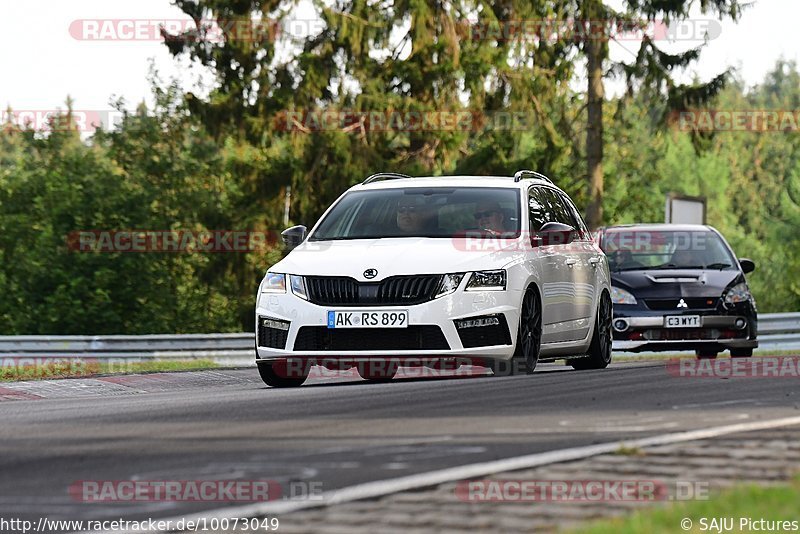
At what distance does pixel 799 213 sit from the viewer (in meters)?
85.3

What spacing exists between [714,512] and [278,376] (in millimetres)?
7978

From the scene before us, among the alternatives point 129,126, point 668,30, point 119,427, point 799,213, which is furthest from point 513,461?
point 799,213

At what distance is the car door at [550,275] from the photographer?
13406 mm

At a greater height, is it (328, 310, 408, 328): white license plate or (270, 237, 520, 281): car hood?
(270, 237, 520, 281): car hood

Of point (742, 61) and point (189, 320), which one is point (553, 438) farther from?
point (742, 61)

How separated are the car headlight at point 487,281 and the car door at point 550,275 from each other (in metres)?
0.66

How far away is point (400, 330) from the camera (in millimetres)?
12047

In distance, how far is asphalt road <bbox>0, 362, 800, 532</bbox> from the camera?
6898 millimetres

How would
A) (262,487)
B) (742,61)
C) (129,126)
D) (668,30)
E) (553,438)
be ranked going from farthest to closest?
Answer: (742,61) → (129,126) → (668,30) → (553,438) → (262,487)

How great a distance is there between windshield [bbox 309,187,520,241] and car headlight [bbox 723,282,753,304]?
497cm

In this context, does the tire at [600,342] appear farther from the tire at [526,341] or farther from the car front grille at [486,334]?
the car front grille at [486,334]

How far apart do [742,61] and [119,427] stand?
175280 mm

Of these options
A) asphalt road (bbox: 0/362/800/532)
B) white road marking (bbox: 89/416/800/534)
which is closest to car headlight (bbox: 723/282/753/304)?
asphalt road (bbox: 0/362/800/532)

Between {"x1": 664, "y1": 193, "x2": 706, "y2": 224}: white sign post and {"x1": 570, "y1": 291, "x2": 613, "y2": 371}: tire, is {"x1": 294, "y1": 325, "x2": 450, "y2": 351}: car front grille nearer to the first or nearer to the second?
{"x1": 570, "y1": 291, "x2": 613, "y2": 371}: tire
